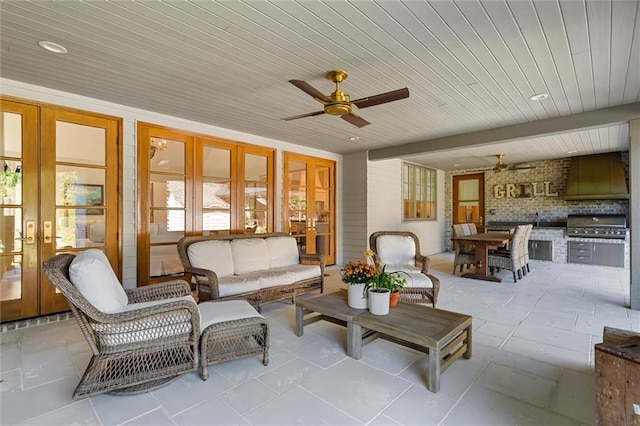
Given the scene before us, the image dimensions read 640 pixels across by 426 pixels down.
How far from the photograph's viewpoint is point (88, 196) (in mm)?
3883

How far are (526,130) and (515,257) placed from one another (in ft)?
7.42

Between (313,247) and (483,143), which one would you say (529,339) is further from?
(313,247)

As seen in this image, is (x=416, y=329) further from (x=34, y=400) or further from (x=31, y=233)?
(x=31, y=233)

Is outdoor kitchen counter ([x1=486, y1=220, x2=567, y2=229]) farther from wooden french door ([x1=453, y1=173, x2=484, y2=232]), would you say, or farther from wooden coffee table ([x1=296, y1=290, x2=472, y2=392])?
wooden coffee table ([x1=296, y1=290, x2=472, y2=392])

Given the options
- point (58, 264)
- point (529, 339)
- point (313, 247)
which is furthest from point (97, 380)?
point (313, 247)

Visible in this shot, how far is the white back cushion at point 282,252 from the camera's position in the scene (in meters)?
4.57

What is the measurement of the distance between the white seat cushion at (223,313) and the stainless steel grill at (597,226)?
8.11 m

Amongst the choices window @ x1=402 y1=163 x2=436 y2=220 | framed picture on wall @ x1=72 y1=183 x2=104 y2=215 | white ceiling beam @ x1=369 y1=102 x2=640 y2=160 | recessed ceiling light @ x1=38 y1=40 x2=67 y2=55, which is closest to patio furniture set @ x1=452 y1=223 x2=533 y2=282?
white ceiling beam @ x1=369 y1=102 x2=640 y2=160

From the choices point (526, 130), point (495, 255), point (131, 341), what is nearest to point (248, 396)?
point (131, 341)

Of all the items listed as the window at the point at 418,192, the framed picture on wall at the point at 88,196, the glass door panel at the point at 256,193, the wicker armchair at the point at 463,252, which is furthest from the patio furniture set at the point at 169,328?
the window at the point at 418,192

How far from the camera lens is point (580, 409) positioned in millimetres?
1943

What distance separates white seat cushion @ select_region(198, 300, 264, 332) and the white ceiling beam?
4648 millimetres

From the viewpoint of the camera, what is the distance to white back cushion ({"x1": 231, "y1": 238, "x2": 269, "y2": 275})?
4.14m

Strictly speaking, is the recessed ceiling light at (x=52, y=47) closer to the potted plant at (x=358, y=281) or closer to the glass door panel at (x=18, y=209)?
the glass door panel at (x=18, y=209)
